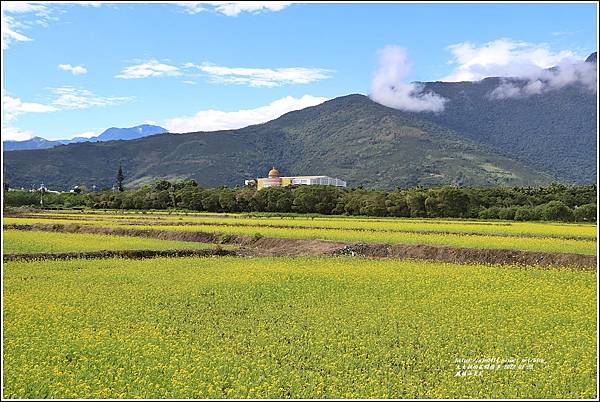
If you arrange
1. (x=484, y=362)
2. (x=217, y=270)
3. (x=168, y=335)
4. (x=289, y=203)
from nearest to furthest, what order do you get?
(x=484, y=362)
(x=168, y=335)
(x=217, y=270)
(x=289, y=203)

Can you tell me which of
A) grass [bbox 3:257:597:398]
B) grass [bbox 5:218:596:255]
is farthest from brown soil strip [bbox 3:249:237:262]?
grass [bbox 5:218:596:255]

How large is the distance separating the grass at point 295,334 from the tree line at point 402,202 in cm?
3095

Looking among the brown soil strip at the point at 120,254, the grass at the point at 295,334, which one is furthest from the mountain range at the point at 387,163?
the grass at the point at 295,334

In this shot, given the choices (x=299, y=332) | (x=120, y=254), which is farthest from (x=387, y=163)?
(x=299, y=332)

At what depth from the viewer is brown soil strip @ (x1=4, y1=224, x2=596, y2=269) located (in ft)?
78.9

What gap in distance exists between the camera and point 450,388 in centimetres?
881

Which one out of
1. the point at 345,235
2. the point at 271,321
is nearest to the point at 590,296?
the point at 271,321

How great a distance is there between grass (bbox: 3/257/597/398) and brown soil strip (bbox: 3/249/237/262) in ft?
16.6

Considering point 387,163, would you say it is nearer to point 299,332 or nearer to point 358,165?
point 358,165

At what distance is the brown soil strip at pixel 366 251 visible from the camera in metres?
24.0

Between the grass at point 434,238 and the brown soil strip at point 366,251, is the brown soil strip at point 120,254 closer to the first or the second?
the brown soil strip at point 366,251

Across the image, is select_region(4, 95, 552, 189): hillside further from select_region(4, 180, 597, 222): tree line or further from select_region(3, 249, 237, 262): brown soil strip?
select_region(3, 249, 237, 262): brown soil strip

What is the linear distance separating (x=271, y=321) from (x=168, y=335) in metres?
2.43

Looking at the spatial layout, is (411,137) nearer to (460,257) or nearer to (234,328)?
(460,257)
